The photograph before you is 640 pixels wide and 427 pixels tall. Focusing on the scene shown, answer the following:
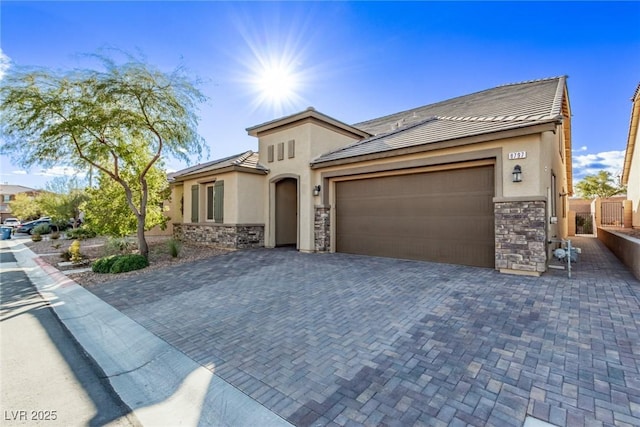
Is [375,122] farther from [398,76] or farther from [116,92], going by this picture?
[116,92]

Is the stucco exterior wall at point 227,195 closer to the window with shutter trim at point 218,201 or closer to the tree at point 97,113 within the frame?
the window with shutter trim at point 218,201

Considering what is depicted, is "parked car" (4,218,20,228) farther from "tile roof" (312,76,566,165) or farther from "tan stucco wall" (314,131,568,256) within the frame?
"tan stucco wall" (314,131,568,256)

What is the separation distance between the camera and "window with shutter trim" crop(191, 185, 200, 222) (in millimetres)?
14016

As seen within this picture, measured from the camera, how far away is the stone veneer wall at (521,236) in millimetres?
6516

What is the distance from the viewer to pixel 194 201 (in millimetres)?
14188

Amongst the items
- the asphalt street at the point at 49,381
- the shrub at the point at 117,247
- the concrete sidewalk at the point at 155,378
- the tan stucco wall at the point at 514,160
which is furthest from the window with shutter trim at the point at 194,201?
the tan stucco wall at the point at 514,160

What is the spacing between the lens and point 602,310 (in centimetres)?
442

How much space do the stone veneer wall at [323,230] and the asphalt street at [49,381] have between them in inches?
293

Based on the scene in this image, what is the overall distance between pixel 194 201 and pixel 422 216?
35.7 feet

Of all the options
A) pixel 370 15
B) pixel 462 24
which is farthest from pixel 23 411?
pixel 462 24

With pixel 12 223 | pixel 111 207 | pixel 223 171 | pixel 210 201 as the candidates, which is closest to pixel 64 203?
pixel 111 207

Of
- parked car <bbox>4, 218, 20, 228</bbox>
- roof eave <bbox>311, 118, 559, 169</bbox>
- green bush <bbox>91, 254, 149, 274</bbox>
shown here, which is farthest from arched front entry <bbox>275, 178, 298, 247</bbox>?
parked car <bbox>4, 218, 20, 228</bbox>

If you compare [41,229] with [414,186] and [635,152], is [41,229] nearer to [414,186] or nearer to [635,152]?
[414,186]

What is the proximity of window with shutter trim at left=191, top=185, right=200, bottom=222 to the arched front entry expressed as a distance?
4212 mm
